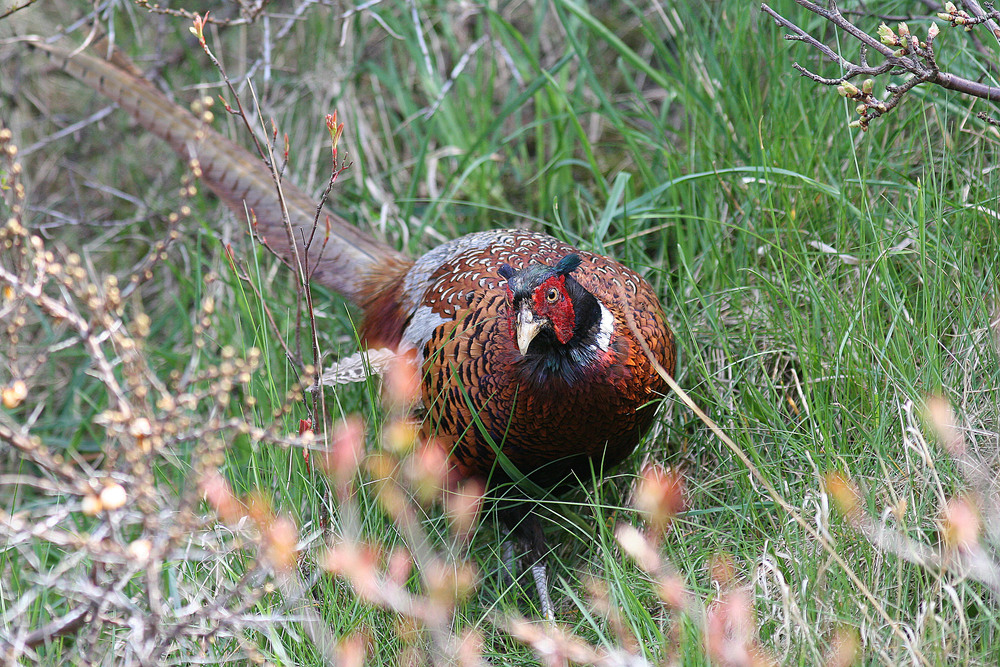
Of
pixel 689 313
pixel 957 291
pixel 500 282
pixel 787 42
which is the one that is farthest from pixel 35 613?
pixel 787 42

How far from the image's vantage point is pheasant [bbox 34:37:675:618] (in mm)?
2424

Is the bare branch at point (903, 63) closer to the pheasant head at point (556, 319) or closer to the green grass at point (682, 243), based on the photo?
the green grass at point (682, 243)

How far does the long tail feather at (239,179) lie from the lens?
3.38m

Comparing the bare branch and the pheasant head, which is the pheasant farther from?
the bare branch

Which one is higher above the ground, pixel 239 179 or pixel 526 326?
pixel 239 179

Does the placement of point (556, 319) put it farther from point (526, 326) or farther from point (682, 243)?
point (682, 243)

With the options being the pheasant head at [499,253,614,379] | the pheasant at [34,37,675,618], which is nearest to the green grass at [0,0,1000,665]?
the pheasant at [34,37,675,618]

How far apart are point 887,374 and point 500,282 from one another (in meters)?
1.14

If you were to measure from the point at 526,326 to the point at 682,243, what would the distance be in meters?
1.05

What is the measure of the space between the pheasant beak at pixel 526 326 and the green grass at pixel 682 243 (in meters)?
0.48

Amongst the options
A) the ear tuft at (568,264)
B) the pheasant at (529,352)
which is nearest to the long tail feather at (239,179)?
the pheasant at (529,352)

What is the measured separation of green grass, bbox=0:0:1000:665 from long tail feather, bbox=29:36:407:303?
0.79ft

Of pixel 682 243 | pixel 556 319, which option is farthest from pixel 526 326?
pixel 682 243

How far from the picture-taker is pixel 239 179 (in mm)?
3381
